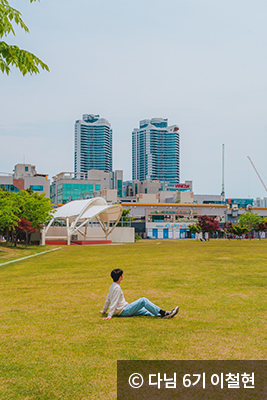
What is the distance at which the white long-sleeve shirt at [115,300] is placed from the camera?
29.5 ft

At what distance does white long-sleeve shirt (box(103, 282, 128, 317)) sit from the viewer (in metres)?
8.99

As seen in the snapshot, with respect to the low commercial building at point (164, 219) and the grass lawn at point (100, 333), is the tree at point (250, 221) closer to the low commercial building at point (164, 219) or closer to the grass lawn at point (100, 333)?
the low commercial building at point (164, 219)

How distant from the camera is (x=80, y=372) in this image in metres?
5.99

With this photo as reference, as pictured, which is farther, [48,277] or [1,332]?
[48,277]

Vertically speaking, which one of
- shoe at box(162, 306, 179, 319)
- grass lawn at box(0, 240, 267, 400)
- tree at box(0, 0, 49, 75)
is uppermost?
tree at box(0, 0, 49, 75)

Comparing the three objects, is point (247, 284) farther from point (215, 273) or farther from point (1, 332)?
point (1, 332)

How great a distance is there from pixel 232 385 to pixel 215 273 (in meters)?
12.6

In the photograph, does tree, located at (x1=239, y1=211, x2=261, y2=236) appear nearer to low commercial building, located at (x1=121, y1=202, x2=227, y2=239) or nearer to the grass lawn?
low commercial building, located at (x1=121, y1=202, x2=227, y2=239)

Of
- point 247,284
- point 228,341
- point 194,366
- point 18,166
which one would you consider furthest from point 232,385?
point 18,166

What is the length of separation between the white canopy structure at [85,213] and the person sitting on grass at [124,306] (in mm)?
50814

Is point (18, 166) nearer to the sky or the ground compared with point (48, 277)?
nearer to the sky

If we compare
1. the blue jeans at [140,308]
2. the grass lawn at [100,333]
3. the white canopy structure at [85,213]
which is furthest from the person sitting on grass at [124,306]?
the white canopy structure at [85,213]

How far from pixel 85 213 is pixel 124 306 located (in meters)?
55.5

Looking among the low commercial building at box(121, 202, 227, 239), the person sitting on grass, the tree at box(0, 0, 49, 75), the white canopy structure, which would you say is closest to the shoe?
the person sitting on grass
